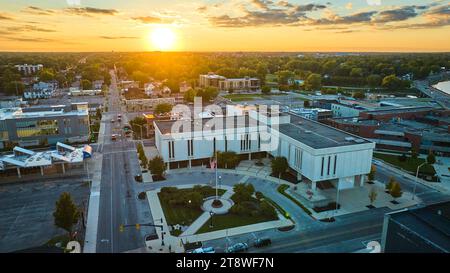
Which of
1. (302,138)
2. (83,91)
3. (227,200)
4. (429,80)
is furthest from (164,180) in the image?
(429,80)

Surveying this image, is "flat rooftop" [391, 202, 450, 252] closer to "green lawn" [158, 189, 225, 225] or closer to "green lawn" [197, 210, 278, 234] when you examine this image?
"green lawn" [197, 210, 278, 234]

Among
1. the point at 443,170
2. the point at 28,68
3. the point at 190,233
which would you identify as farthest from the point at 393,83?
the point at 28,68

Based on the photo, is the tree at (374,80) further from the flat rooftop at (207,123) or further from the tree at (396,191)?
the tree at (396,191)

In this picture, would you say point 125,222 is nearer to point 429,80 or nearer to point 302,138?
point 302,138

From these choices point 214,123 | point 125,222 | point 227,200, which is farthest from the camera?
point 214,123

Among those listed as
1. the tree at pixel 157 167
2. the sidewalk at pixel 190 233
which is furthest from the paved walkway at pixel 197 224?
the tree at pixel 157 167

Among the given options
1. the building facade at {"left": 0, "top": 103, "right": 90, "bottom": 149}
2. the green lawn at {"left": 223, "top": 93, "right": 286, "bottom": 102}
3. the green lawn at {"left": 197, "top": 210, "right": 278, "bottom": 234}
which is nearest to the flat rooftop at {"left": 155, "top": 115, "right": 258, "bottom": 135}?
the building facade at {"left": 0, "top": 103, "right": 90, "bottom": 149}
